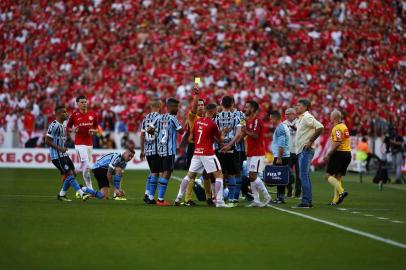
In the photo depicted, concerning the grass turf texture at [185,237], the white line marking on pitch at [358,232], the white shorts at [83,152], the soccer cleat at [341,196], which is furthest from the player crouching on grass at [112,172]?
the white line marking on pitch at [358,232]

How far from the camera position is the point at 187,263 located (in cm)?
963

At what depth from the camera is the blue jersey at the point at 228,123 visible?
18.7 metres

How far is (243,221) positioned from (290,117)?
7913mm

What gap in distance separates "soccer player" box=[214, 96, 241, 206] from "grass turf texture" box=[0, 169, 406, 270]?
1280 millimetres

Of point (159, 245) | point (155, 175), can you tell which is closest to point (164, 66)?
point (155, 175)

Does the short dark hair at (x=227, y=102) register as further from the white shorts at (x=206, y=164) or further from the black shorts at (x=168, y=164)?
the black shorts at (x=168, y=164)

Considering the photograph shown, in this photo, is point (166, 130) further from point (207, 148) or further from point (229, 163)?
point (229, 163)

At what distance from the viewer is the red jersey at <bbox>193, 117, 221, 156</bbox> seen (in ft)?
56.8

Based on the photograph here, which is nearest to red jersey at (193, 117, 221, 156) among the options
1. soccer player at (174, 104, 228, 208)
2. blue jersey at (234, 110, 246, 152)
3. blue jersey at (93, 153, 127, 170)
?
soccer player at (174, 104, 228, 208)

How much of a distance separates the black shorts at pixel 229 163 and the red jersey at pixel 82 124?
3.66 metres

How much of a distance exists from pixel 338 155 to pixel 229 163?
2.39m

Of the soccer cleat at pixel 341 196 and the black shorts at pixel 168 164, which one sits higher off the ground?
the black shorts at pixel 168 164

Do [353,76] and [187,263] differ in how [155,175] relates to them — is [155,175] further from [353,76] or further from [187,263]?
[353,76]

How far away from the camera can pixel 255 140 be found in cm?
1811
